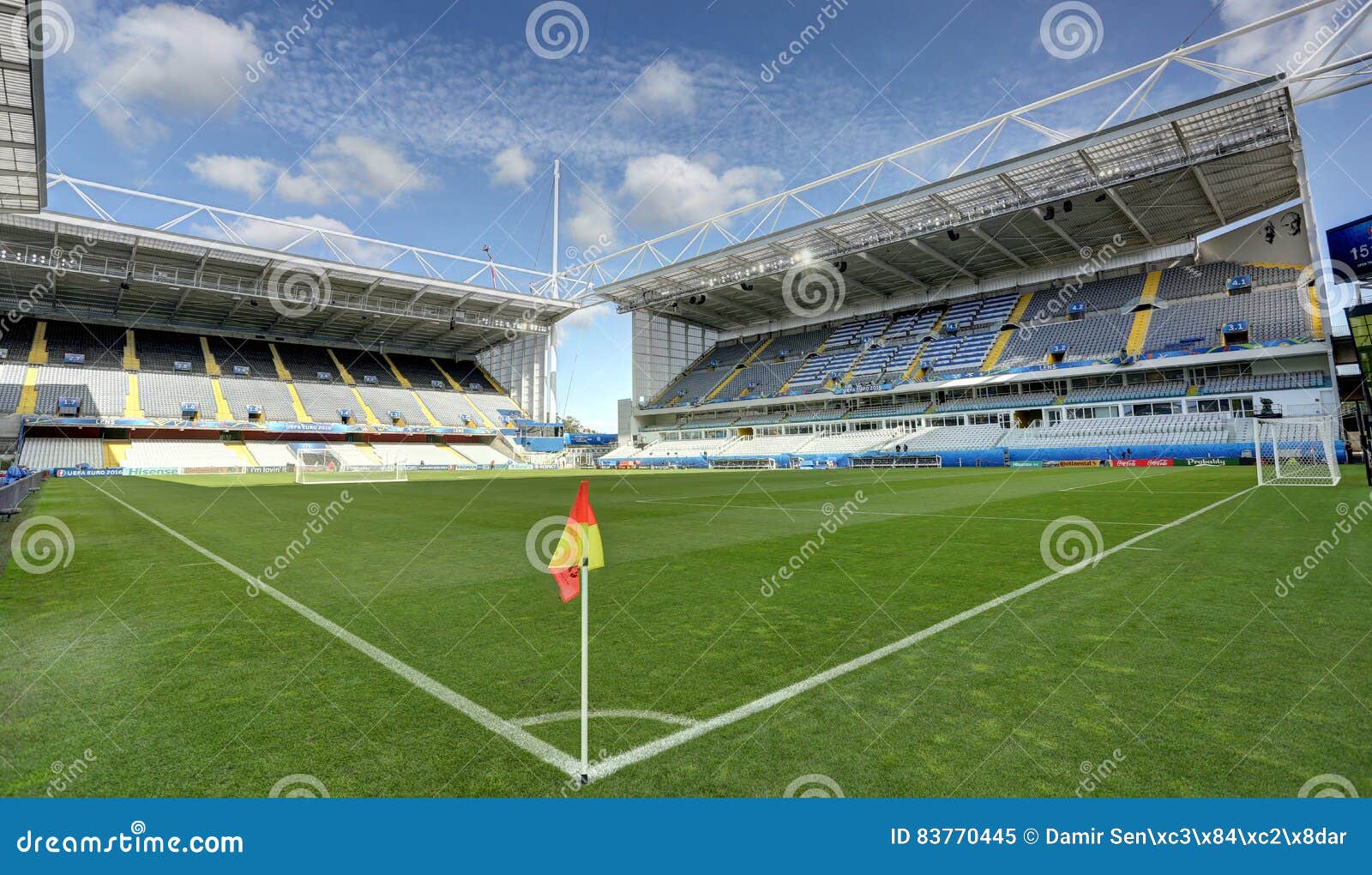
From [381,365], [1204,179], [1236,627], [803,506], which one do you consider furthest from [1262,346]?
[381,365]

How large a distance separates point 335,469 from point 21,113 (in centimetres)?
3715

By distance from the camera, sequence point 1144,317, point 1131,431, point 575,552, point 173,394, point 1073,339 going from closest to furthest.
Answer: point 575,552, point 1131,431, point 1144,317, point 1073,339, point 173,394

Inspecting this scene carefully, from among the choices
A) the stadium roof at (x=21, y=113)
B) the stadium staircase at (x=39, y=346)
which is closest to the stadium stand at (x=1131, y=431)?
the stadium roof at (x=21, y=113)

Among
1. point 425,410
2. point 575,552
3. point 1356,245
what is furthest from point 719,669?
point 425,410

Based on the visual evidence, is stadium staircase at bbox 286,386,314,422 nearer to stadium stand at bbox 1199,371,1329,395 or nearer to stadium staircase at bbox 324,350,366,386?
stadium staircase at bbox 324,350,366,386

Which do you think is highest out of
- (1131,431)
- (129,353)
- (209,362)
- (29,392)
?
(209,362)

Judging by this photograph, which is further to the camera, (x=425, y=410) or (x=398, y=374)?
(x=398, y=374)

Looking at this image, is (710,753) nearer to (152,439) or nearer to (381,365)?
(152,439)

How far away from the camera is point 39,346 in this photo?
46094mm

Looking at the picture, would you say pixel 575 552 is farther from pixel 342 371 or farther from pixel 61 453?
pixel 342 371

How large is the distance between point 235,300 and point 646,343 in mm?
36536

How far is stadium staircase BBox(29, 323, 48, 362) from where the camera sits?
44.9 metres

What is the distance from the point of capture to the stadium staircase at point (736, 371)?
62.0 meters

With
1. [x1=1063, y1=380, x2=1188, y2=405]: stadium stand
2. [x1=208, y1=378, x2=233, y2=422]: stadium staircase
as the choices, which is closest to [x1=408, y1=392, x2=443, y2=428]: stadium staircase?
[x1=208, y1=378, x2=233, y2=422]: stadium staircase
